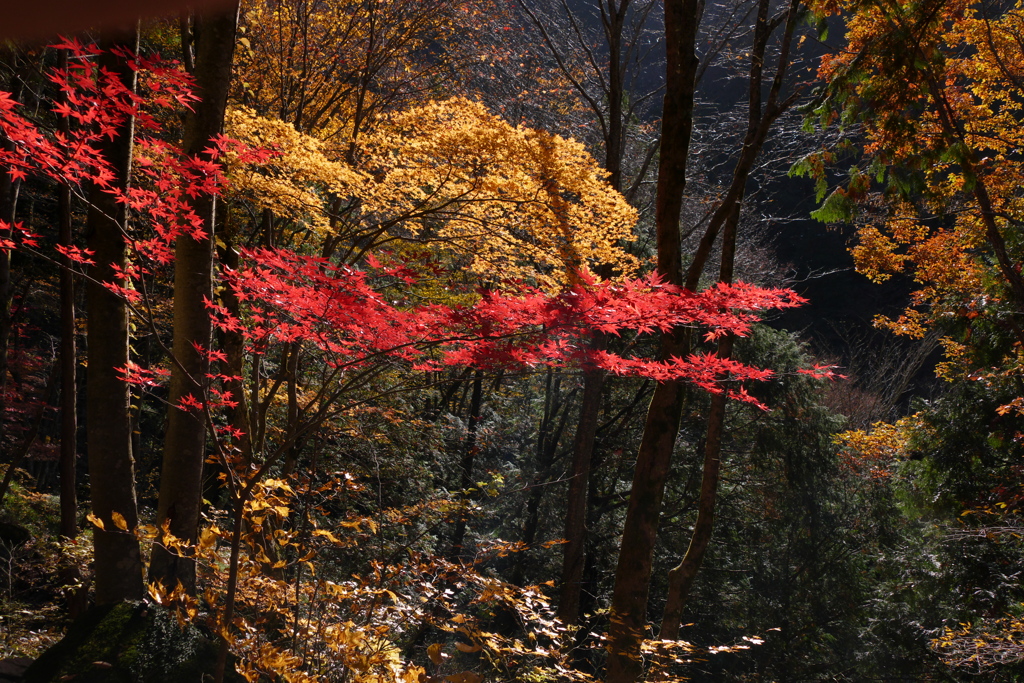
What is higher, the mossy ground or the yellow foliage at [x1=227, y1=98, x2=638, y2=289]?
the yellow foliage at [x1=227, y1=98, x2=638, y2=289]

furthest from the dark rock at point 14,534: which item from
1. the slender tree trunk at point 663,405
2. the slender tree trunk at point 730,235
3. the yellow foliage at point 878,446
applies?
the yellow foliage at point 878,446

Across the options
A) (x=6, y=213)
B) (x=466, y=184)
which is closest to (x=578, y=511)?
(x=466, y=184)

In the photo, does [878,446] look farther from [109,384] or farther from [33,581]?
[33,581]

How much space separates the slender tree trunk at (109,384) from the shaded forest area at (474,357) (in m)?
0.02

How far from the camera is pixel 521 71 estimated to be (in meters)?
12.9

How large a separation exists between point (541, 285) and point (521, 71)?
7.30 m

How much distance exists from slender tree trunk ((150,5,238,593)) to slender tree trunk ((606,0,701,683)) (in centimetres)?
272

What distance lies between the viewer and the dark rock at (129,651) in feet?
10.1

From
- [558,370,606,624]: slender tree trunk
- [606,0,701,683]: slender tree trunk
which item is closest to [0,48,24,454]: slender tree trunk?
[606,0,701,683]: slender tree trunk

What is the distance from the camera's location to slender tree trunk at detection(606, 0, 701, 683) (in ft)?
13.7

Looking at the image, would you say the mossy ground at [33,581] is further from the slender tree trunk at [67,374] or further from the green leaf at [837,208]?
the green leaf at [837,208]

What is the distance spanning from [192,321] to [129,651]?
186cm

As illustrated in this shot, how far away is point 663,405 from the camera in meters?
4.31

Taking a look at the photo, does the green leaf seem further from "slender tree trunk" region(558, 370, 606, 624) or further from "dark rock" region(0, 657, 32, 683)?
"dark rock" region(0, 657, 32, 683)
